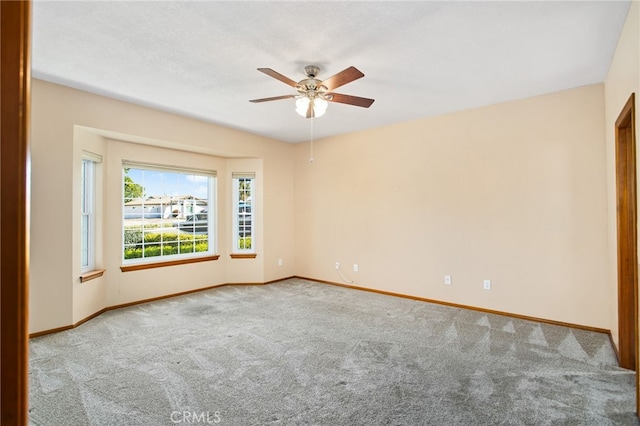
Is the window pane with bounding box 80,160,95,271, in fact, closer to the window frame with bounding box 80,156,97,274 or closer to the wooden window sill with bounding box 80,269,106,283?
the window frame with bounding box 80,156,97,274

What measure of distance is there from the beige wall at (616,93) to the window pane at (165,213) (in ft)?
17.4

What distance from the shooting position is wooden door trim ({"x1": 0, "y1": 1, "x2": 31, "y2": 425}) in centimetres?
47

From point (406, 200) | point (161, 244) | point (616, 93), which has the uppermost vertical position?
point (616, 93)

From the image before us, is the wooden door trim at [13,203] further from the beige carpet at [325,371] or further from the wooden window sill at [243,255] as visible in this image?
the wooden window sill at [243,255]

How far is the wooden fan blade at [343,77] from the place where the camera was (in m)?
2.45

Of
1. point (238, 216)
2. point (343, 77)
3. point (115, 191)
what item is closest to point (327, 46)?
point (343, 77)

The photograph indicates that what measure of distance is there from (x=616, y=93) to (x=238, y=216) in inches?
206

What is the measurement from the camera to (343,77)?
261 cm

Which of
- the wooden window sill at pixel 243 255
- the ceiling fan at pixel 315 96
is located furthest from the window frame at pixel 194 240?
the ceiling fan at pixel 315 96

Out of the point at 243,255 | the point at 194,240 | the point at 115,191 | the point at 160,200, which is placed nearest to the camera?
the point at 115,191

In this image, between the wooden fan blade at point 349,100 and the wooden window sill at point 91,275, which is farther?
the wooden window sill at point 91,275

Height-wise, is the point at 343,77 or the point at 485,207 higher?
the point at 343,77

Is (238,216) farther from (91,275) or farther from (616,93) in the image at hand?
(616,93)

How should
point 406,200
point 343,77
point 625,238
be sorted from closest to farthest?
point 343,77
point 625,238
point 406,200
